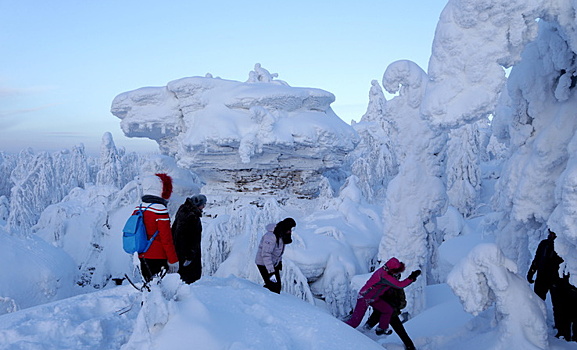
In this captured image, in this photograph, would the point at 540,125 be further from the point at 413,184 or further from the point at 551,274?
the point at 413,184

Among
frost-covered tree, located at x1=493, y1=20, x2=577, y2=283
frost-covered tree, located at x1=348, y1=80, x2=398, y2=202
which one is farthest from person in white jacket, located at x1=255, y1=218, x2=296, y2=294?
frost-covered tree, located at x1=348, y1=80, x2=398, y2=202

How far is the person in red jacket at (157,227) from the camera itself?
11.6 feet

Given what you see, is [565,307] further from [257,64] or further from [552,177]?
[257,64]

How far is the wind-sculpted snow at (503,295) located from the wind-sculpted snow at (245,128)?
761cm

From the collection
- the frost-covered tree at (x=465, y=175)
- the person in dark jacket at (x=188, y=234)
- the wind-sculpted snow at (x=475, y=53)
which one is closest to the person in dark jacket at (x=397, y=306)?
the wind-sculpted snow at (x=475, y=53)

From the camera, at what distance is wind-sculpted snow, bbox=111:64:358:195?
438 inches

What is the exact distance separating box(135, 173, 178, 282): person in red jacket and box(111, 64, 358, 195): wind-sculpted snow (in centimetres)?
720

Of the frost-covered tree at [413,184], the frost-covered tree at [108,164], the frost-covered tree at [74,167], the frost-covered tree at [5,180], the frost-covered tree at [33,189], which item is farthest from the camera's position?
the frost-covered tree at [5,180]

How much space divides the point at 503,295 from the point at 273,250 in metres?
2.48

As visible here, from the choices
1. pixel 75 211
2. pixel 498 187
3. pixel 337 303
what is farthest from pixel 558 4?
pixel 75 211

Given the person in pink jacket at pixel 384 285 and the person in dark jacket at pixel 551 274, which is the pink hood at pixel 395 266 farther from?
the person in dark jacket at pixel 551 274

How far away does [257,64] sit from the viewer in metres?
14.1

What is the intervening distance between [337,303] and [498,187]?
240 inches

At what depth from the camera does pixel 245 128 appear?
36.7 ft
